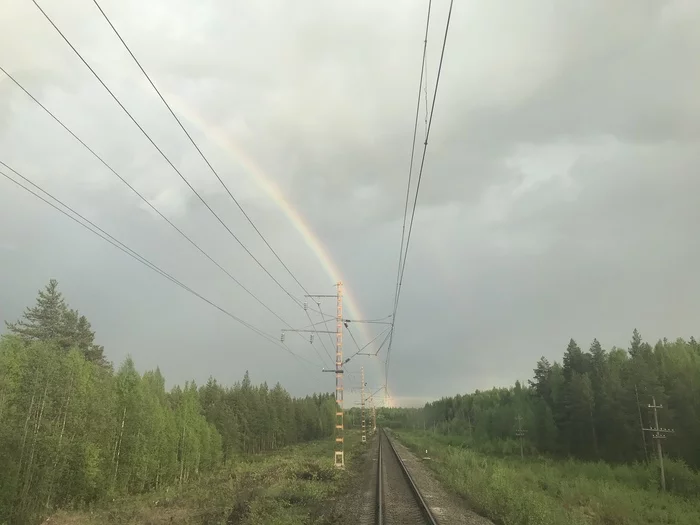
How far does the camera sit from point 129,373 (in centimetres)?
3728

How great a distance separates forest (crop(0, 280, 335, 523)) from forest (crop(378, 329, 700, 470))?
149 feet

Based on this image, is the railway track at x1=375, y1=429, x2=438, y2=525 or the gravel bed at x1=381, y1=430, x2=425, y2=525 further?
the gravel bed at x1=381, y1=430, x2=425, y2=525

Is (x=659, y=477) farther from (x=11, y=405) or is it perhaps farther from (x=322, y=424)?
(x=322, y=424)

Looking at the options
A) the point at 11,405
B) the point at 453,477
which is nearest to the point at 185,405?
the point at 11,405

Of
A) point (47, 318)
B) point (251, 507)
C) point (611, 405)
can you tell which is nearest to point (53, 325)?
point (47, 318)

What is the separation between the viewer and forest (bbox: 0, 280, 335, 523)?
23328mm

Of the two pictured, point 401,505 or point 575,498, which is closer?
point 401,505

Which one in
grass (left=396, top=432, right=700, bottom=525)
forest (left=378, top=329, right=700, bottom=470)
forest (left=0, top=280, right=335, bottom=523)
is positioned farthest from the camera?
forest (left=378, top=329, right=700, bottom=470)

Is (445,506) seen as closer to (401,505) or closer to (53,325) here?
(401,505)

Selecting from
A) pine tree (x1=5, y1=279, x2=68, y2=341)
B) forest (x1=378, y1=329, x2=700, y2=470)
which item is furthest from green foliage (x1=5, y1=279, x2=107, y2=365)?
forest (x1=378, y1=329, x2=700, y2=470)

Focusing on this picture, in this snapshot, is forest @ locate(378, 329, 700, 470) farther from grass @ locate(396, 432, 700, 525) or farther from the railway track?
the railway track

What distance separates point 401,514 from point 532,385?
81258mm

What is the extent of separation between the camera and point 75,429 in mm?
27688

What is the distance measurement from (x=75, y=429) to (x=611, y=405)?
182 feet
